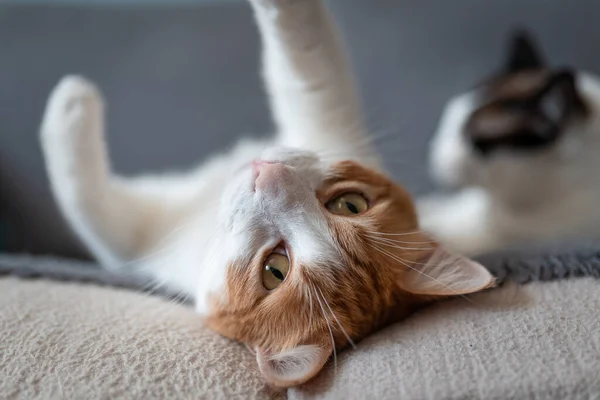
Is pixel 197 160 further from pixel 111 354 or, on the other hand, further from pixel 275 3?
pixel 111 354

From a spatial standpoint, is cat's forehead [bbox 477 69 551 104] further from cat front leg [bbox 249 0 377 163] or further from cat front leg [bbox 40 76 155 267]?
cat front leg [bbox 40 76 155 267]

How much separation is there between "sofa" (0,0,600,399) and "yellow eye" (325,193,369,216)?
0.22 metres

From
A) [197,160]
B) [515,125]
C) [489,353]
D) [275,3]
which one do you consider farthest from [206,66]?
[489,353]

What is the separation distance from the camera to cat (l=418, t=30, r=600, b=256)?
4.83 ft

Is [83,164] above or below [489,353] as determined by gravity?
above

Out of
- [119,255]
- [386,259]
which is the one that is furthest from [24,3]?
[386,259]

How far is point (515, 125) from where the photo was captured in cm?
148

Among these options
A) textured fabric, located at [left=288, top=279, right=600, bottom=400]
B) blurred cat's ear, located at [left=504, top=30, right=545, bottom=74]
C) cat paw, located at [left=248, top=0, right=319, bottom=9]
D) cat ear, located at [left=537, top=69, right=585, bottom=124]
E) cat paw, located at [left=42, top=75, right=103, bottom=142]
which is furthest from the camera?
blurred cat's ear, located at [left=504, top=30, right=545, bottom=74]

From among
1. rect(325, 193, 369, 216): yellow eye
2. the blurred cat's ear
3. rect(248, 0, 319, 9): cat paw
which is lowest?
rect(325, 193, 369, 216): yellow eye

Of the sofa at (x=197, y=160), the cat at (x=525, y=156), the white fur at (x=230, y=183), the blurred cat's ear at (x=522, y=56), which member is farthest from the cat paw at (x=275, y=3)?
the blurred cat's ear at (x=522, y=56)

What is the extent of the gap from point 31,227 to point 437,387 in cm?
132

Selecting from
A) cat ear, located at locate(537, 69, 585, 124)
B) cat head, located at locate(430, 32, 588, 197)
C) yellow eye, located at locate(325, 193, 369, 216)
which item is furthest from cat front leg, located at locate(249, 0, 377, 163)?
cat ear, located at locate(537, 69, 585, 124)

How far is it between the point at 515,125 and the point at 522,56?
0.22 m

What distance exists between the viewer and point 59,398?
2.46 feet
